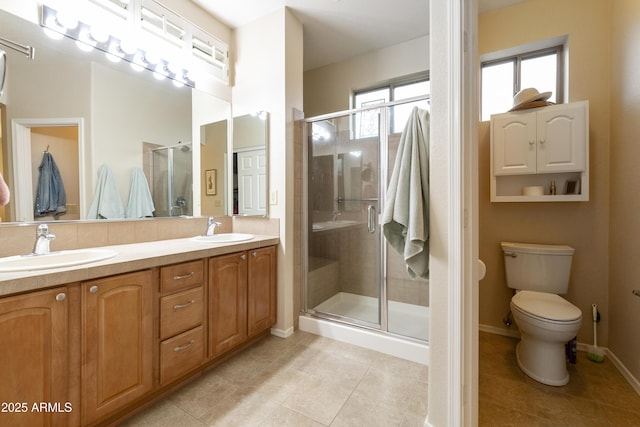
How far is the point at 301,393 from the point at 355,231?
4.94 ft

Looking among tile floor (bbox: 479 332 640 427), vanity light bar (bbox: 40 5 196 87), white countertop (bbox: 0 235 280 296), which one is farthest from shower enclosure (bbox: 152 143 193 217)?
tile floor (bbox: 479 332 640 427)

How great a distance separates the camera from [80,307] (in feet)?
3.63

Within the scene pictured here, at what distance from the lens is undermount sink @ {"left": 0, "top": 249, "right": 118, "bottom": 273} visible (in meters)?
1.18

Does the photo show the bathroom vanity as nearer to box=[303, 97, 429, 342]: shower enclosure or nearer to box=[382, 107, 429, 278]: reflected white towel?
box=[303, 97, 429, 342]: shower enclosure

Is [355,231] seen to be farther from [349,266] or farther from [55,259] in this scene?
[55,259]

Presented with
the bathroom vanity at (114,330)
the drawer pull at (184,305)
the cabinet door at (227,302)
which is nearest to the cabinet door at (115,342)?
the bathroom vanity at (114,330)

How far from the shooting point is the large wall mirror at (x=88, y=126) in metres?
1.40

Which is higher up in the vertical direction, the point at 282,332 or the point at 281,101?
the point at 281,101

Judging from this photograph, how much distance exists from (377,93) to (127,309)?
3.10 m

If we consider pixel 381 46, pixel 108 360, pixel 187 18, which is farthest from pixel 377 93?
pixel 108 360

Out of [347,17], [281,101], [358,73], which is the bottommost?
[281,101]

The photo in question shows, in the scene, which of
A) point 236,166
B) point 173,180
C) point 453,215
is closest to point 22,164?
point 173,180

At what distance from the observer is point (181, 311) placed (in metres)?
1.50

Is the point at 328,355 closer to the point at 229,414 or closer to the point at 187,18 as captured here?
the point at 229,414
